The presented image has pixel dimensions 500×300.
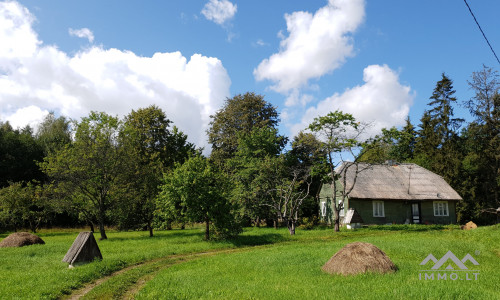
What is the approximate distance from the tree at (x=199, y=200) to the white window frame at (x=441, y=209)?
987 inches

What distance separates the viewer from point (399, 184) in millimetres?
37719

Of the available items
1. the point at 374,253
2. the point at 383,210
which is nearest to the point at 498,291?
the point at 374,253

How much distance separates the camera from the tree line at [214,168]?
24719 millimetres

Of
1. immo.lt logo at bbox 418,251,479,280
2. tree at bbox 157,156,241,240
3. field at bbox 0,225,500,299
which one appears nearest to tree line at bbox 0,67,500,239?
tree at bbox 157,156,241,240

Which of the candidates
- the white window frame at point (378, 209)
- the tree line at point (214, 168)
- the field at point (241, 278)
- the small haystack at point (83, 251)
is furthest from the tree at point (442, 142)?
the small haystack at point (83, 251)

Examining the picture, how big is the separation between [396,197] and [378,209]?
221 cm

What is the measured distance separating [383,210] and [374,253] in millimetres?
26657

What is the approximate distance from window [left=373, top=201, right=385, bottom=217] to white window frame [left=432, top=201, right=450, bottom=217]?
6.42 meters

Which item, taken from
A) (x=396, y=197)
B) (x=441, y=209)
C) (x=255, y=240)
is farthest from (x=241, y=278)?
(x=441, y=209)

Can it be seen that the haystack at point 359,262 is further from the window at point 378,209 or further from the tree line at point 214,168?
the window at point 378,209

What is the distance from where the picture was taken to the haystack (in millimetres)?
10742

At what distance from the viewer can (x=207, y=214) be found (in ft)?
74.7

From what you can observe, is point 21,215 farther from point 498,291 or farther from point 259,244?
point 498,291

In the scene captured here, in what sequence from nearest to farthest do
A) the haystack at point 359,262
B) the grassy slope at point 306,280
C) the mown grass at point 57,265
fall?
the grassy slope at point 306,280 < the mown grass at point 57,265 < the haystack at point 359,262
